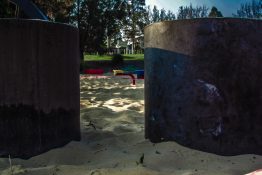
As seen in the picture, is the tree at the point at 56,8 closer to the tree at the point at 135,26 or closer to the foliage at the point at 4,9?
Result: the foliage at the point at 4,9

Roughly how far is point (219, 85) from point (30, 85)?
130 centimetres

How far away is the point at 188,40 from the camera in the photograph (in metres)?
2.65

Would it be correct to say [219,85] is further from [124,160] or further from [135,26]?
[135,26]

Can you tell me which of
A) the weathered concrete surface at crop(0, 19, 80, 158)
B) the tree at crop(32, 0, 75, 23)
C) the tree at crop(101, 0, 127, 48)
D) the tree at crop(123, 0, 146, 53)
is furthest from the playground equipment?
the tree at crop(123, 0, 146, 53)

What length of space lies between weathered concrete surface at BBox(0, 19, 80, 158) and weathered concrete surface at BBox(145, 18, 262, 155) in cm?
88

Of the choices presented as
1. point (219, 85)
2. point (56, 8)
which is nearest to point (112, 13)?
point (56, 8)

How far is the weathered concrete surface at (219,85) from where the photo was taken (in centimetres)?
256

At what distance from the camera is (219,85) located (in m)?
2.57

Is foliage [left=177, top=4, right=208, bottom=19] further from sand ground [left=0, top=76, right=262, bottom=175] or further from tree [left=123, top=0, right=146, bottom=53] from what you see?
sand ground [left=0, top=76, right=262, bottom=175]

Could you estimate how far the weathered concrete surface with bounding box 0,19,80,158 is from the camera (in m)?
2.67

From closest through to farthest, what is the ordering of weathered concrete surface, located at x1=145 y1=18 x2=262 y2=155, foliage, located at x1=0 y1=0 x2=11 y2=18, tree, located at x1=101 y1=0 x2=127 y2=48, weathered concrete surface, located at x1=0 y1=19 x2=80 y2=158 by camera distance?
weathered concrete surface, located at x1=145 y1=18 x2=262 y2=155 → weathered concrete surface, located at x1=0 y1=19 x2=80 y2=158 → foliage, located at x1=0 y1=0 x2=11 y2=18 → tree, located at x1=101 y1=0 x2=127 y2=48

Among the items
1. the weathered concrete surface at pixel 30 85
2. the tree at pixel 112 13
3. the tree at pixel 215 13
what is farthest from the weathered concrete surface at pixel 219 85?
the tree at pixel 215 13

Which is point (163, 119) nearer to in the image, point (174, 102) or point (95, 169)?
point (174, 102)

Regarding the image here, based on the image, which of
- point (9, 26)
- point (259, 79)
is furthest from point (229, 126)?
point (9, 26)
